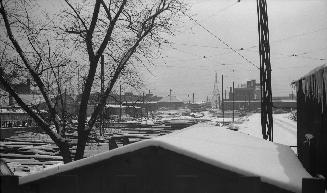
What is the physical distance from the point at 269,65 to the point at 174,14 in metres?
5.14

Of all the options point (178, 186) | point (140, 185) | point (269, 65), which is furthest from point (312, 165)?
point (269, 65)

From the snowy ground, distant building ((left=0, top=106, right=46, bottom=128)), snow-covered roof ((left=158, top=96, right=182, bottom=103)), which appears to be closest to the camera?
the snowy ground

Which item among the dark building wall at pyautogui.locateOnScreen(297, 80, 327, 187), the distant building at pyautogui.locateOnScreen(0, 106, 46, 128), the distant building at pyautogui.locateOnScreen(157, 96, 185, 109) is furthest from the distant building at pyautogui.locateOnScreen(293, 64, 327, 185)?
the distant building at pyautogui.locateOnScreen(157, 96, 185, 109)

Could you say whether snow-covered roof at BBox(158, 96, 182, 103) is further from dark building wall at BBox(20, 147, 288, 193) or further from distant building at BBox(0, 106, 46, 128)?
dark building wall at BBox(20, 147, 288, 193)

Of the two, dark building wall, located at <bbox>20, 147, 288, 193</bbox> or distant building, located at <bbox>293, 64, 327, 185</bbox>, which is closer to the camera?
dark building wall, located at <bbox>20, 147, 288, 193</bbox>

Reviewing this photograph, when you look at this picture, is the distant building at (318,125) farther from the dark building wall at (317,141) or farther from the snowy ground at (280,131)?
the snowy ground at (280,131)

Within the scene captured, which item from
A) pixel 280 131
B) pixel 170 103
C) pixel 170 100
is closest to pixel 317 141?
pixel 280 131

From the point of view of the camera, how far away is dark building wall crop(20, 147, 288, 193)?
16.3 feet

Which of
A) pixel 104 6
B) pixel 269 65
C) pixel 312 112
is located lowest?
pixel 312 112

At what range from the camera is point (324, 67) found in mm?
6574

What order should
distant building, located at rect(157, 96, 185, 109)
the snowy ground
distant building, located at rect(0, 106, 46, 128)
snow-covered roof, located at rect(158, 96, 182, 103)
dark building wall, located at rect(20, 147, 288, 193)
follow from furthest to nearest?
1. snow-covered roof, located at rect(158, 96, 182, 103)
2. distant building, located at rect(157, 96, 185, 109)
3. distant building, located at rect(0, 106, 46, 128)
4. the snowy ground
5. dark building wall, located at rect(20, 147, 288, 193)

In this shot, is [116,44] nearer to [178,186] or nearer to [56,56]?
[56,56]

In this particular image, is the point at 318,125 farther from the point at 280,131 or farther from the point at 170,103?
the point at 170,103

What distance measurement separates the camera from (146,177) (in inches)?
204
